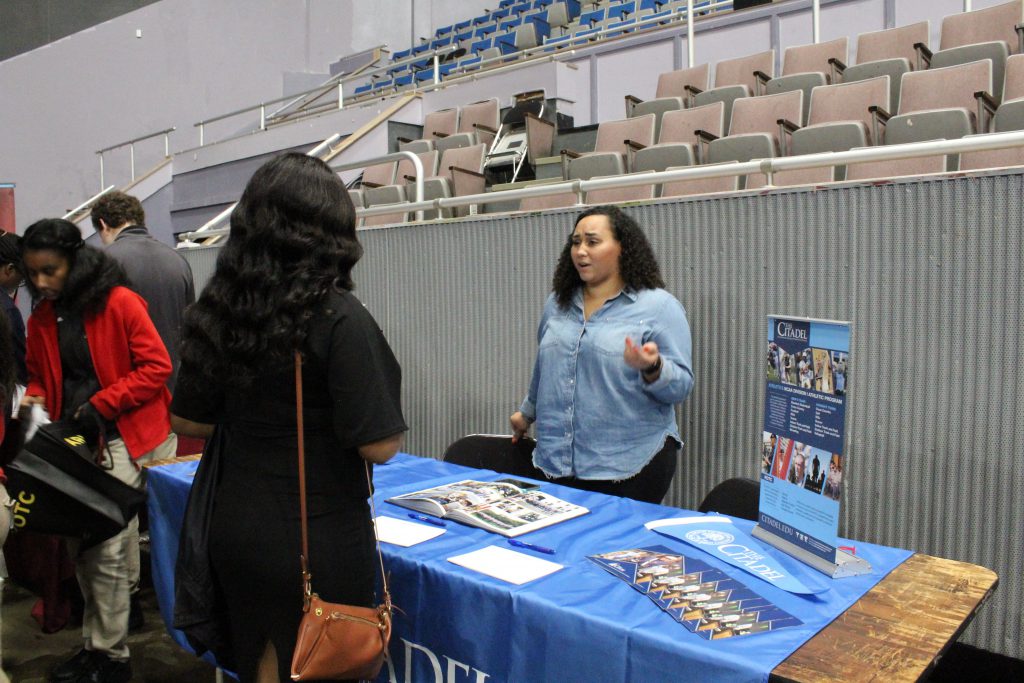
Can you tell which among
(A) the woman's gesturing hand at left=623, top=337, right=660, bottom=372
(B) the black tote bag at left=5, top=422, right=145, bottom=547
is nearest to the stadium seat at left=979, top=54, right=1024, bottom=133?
(A) the woman's gesturing hand at left=623, top=337, right=660, bottom=372

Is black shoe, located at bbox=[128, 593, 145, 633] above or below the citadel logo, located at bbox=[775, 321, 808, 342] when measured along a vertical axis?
below

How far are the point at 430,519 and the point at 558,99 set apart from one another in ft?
20.5

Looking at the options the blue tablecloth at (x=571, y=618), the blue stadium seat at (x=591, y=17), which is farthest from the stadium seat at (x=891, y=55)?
the blue stadium seat at (x=591, y=17)

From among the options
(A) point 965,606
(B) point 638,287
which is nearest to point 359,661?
(A) point 965,606

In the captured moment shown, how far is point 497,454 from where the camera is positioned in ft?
8.25

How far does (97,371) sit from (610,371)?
1.64 metres

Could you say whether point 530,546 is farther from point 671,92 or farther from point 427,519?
point 671,92

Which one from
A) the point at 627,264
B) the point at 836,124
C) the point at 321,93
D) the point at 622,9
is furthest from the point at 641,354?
the point at 321,93

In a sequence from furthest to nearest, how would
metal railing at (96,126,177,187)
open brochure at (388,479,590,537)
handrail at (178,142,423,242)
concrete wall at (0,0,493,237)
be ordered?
concrete wall at (0,0,493,237), metal railing at (96,126,177,187), handrail at (178,142,423,242), open brochure at (388,479,590,537)

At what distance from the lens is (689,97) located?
589cm

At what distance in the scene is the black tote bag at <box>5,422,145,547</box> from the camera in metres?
2.09

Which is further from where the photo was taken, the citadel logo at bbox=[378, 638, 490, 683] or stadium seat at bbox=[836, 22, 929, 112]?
stadium seat at bbox=[836, 22, 929, 112]

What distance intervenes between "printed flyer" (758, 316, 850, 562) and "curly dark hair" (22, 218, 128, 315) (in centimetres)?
203

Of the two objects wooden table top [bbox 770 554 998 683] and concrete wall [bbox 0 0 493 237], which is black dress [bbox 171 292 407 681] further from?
concrete wall [bbox 0 0 493 237]
